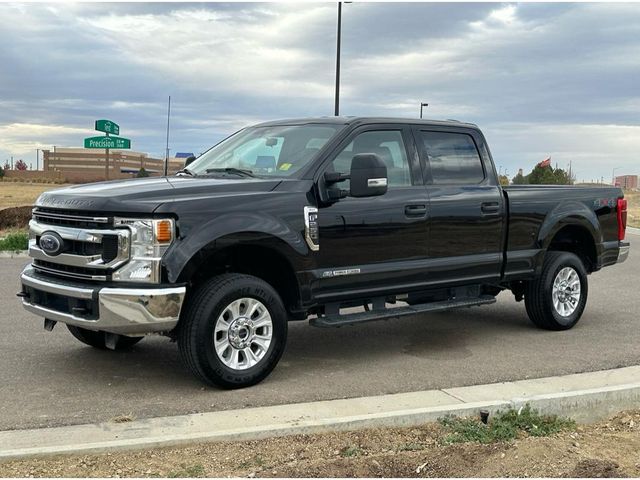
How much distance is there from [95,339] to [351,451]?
3153mm

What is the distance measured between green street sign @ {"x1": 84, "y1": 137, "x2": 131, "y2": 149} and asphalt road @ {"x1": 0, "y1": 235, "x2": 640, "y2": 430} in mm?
16852

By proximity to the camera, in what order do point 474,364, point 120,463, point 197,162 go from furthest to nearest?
point 197,162, point 474,364, point 120,463

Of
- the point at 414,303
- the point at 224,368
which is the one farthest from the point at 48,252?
the point at 414,303

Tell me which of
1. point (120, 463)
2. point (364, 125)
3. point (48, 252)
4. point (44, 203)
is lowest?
point (120, 463)

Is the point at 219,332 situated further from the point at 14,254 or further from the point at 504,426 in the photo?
the point at 14,254

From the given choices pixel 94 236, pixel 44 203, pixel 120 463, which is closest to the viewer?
pixel 120 463

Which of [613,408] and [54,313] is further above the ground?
[54,313]

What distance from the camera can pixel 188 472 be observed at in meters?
3.69

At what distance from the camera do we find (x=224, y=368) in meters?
5.11

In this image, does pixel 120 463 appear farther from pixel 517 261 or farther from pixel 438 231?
pixel 517 261

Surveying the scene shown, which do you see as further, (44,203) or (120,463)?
(44,203)

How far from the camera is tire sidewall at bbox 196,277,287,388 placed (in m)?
5.00

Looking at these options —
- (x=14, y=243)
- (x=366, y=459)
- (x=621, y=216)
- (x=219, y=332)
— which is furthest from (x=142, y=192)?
(x=14, y=243)

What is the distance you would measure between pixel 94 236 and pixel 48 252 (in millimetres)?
543
